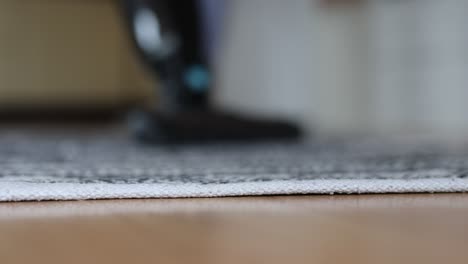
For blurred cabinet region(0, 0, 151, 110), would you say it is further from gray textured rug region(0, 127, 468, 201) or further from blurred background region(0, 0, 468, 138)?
gray textured rug region(0, 127, 468, 201)

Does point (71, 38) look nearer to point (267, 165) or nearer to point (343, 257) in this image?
point (267, 165)

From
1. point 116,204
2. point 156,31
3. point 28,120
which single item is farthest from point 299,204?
point 28,120

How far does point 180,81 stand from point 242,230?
0.98m

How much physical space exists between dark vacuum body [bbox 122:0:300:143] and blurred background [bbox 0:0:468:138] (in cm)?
71

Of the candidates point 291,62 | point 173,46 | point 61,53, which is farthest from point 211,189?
point 61,53

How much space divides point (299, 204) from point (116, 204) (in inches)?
4.5

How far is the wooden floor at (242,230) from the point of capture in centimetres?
28

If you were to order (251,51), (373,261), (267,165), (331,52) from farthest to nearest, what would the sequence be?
(251,51) → (331,52) → (267,165) → (373,261)

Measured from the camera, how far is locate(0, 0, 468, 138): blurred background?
2479 millimetres

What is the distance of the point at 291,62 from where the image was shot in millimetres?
2963

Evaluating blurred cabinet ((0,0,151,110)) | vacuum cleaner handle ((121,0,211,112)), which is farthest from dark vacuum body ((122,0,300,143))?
blurred cabinet ((0,0,151,110))

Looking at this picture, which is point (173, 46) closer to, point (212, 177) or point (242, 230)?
point (212, 177)

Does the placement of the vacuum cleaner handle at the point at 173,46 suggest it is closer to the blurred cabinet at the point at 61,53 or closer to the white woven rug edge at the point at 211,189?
the white woven rug edge at the point at 211,189

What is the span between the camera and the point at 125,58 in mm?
3455
